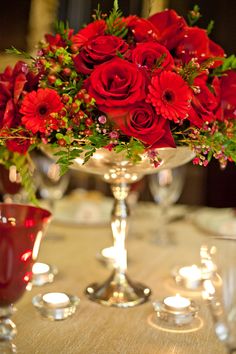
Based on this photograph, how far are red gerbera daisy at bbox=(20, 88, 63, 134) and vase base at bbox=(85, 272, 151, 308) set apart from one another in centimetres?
39

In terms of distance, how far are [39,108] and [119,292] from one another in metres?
0.44

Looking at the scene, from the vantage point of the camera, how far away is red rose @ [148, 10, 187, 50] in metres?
0.94

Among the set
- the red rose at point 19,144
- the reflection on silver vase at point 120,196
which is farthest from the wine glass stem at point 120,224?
the red rose at point 19,144

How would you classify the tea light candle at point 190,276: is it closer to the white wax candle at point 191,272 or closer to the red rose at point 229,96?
the white wax candle at point 191,272

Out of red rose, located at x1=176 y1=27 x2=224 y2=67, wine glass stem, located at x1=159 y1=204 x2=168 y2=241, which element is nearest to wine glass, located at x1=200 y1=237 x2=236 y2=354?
red rose, located at x1=176 y1=27 x2=224 y2=67

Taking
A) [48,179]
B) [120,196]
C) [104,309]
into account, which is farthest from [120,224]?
[48,179]

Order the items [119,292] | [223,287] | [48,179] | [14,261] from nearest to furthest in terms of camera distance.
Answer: [223,287]
[14,261]
[119,292]
[48,179]

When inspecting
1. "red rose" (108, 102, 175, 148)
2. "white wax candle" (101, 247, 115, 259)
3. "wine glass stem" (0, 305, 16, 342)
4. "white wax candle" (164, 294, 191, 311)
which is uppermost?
"red rose" (108, 102, 175, 148)

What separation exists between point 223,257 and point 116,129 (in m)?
0.28

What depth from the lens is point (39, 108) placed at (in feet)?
2.81

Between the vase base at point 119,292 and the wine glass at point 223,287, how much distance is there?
335 mm

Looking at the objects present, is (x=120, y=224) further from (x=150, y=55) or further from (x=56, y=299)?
(x=150, y=55)

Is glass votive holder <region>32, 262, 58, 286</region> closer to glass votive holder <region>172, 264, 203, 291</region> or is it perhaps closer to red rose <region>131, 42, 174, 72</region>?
glass votive holder <region>172, 264, 203, 291</region>

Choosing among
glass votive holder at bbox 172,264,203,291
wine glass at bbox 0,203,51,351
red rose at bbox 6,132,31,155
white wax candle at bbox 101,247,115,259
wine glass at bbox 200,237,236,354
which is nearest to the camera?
wine glass at bbox 200,237,236,354
